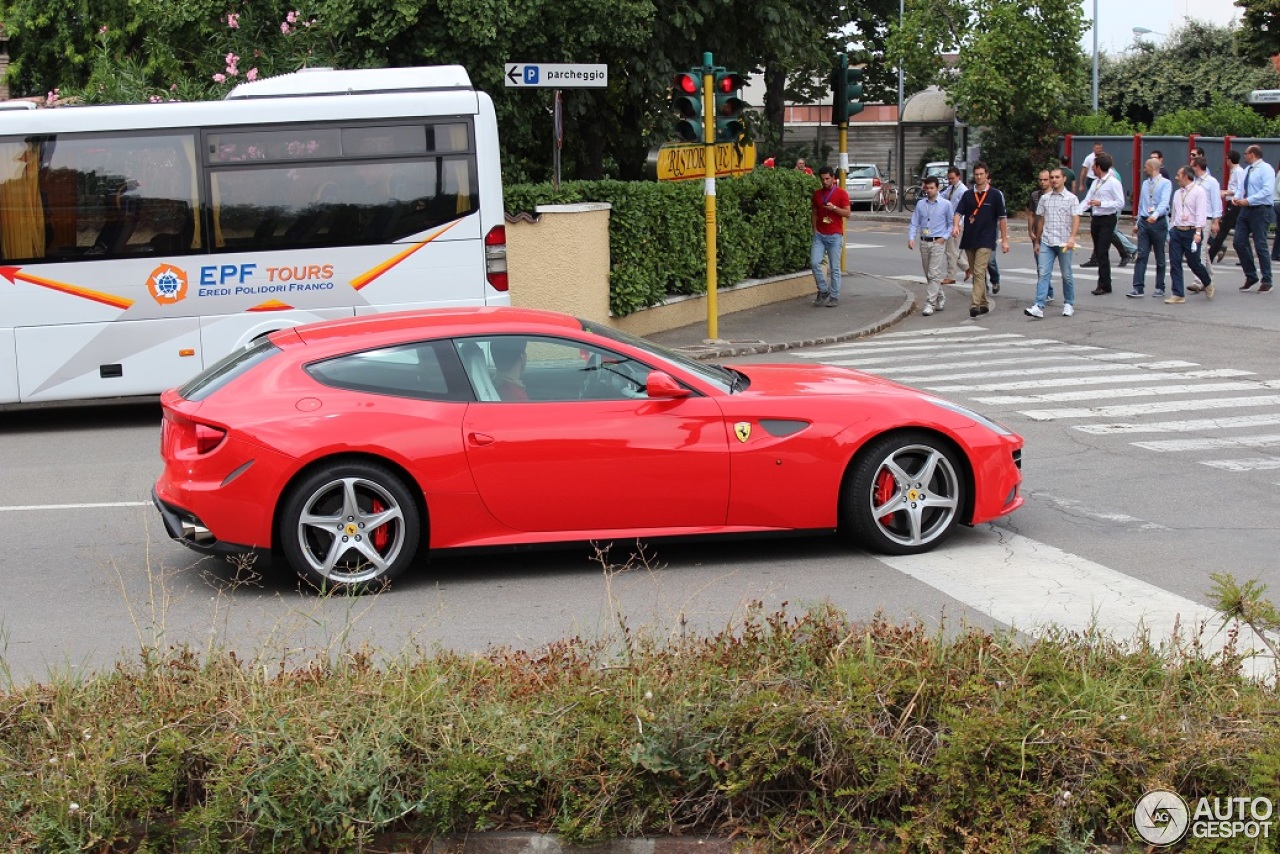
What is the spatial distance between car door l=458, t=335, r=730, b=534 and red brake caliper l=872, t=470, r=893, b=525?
83 centimetres

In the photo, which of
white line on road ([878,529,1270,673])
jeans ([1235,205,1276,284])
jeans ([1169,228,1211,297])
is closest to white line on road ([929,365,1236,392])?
jeans ([1169,228,1211,297])

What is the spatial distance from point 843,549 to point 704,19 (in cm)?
1348

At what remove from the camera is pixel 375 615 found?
7.03m

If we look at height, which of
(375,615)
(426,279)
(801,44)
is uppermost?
(801,44)

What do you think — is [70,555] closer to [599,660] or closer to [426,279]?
[599,660]

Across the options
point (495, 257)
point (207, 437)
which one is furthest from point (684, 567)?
point (495, 257)

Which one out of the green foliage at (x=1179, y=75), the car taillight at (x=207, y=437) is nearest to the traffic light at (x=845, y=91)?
the car taillight at (x=207, y=437)

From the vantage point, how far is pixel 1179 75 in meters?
49.1

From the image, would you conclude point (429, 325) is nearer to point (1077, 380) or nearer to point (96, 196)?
point (96, 196)

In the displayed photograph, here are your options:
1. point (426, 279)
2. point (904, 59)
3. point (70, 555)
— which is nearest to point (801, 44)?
point (426, 279)

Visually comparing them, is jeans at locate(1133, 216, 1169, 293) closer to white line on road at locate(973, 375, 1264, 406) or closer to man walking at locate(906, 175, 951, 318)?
man walking at locate(906, 175, 951, 318)

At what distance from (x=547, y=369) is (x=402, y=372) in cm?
74

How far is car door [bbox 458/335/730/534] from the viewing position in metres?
7.38

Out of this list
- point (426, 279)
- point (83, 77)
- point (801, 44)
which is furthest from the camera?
point (83, 77)
